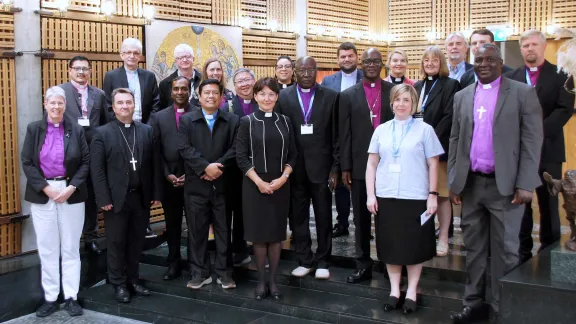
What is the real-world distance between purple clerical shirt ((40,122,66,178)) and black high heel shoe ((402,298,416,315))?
2.86 m

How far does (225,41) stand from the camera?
804 cm

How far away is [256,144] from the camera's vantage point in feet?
15.1

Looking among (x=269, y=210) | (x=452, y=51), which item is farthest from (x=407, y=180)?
(x=452, y=51)

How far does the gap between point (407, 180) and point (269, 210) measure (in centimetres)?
112

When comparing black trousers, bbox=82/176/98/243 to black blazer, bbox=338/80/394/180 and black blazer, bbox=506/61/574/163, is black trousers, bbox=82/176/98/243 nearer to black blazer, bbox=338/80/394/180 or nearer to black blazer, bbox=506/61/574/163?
black blazer, bbox=338/80/394/180

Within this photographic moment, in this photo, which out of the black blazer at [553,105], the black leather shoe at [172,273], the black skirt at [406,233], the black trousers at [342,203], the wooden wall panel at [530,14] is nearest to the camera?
the black skirt at [406,233]

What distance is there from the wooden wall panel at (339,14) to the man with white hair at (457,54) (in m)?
4.81

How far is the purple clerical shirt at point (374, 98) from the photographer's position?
4586 millimetres

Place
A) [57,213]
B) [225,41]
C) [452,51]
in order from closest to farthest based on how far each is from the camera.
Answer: [57,213] → [452,51] → [225,41]

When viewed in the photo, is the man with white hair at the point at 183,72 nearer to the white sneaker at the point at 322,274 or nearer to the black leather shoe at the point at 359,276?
the white sneaker at the point at 322,274

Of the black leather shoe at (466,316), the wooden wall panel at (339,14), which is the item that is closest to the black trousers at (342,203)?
the black leather shoe at (466,316)

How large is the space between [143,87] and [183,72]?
482 mm

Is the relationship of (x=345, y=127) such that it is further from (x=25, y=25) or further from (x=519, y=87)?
(x=25, y=25)

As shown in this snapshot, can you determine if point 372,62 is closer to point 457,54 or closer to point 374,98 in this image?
point 374,98
